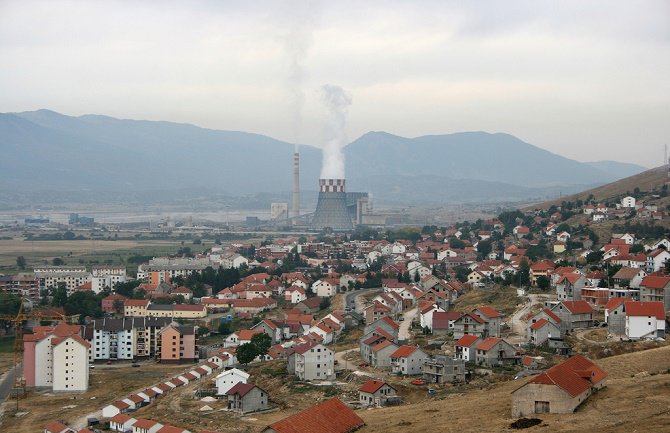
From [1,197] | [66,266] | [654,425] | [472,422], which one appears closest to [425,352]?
[472,422]

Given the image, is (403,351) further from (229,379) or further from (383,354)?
(229,379)

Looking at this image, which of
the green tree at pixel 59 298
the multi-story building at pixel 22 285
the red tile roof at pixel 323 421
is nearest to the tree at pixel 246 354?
the red tile roof at pixel 323 421

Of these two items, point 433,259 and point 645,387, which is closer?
point 645,387

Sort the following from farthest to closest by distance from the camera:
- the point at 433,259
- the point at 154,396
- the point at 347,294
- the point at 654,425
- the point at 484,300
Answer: the point at 433,259 < the point at 347,294 < the point at 484,300 < the point at 154,396 < the point at 654,425

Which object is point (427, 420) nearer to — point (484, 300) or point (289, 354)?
point (289, 354)

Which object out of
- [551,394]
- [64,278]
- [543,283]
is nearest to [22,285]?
[64,278]

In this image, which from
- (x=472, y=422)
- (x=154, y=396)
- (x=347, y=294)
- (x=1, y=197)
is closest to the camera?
(x=472, y=422)

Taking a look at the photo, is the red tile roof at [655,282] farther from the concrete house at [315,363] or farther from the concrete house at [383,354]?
the concrete house at [315,363]
